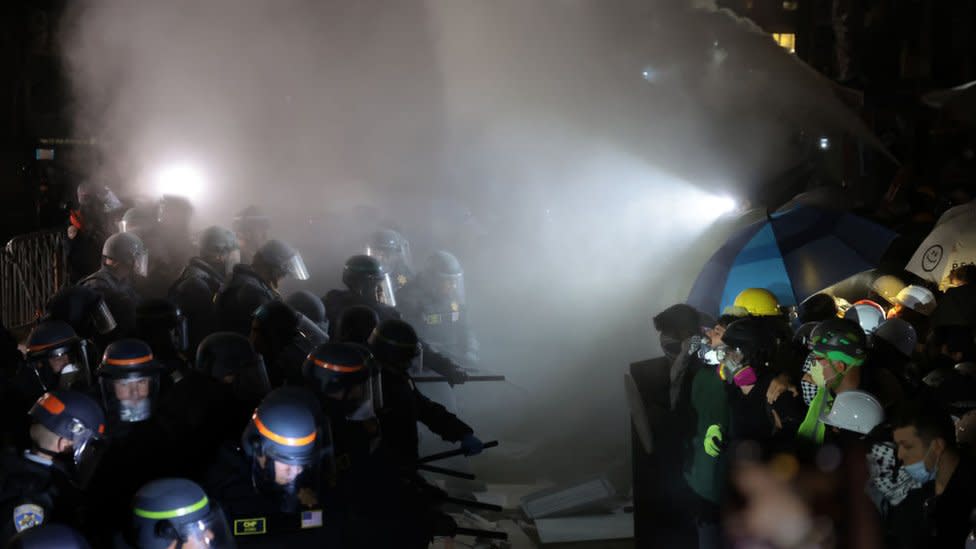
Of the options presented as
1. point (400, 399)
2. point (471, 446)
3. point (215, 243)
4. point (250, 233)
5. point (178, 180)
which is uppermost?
point (178, 180)

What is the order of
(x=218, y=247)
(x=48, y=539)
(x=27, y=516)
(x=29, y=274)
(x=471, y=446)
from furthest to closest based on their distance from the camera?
1. (x=29, y=274)
2. (x=218, y=247)
3. (x=471, y=446)
4. (x=27, y=516)
5. (x=48, y=539)

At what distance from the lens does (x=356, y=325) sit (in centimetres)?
622

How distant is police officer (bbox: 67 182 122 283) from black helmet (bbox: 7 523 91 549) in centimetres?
660

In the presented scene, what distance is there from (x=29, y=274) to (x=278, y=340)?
5479 mm

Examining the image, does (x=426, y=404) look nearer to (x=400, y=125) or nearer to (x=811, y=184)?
(x=400, y=125)

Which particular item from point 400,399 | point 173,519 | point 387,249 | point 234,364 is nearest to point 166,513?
point 173,519

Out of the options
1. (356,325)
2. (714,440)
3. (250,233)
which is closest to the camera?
(714,440)

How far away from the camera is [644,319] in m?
13.9

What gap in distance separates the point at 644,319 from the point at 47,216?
8464 mm

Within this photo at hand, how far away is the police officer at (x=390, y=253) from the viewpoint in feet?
33.4

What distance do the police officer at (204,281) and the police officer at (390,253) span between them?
6.00ft

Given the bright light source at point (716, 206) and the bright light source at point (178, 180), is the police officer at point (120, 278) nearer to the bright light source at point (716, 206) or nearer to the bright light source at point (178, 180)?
the bright light source at point (178, 180)

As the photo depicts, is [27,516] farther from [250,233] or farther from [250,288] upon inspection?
[250,233]

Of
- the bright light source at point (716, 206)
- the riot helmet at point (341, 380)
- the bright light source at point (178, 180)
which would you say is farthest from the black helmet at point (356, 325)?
the bright light source at point (716, 206)
